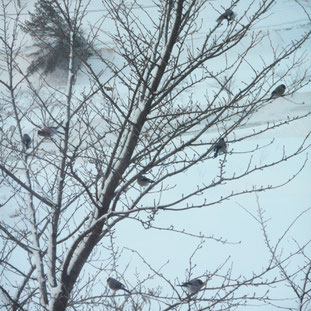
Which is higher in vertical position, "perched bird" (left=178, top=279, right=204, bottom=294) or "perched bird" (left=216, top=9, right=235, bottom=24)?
"perched bird" (left=216, top=9, right=235, bottom=24)

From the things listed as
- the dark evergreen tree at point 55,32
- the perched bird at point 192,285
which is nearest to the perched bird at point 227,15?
the dark evergreen tree at point 55,32

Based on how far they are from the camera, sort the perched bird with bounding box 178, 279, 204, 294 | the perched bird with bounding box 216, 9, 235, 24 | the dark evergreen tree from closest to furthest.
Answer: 1. the dark evergreen tree
2. the perched bird with bounding box 216, 9, 235, 24
3. the perched bird with bounding box 178, 279, 204, 294

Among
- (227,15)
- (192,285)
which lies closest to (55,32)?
(227,15)

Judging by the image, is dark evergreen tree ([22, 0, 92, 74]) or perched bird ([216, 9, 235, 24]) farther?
perched bird ([216, 9, 235, 24])

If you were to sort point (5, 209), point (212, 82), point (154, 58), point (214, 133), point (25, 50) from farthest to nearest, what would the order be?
point (25, 50)
point (212, 82)
point (214, 133)
point (5, 209)
point (154, 58)

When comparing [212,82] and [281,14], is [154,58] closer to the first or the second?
[212,82]

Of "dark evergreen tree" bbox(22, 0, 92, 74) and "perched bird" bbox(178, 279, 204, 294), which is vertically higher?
"dark evergreen tree" bbox(22, 0, 92, 74)

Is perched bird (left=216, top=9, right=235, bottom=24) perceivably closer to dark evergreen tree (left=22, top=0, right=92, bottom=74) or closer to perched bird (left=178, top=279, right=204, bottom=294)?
dark evergreen tree (left=22, top=0, right=92, bottom=74)

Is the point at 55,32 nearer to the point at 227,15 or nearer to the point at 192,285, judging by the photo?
the point at 227,15

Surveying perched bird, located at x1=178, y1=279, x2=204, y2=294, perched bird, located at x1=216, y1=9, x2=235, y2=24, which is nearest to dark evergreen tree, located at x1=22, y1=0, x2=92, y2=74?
perched bird, located at x1=216, y1=9, x2=235, y2=24

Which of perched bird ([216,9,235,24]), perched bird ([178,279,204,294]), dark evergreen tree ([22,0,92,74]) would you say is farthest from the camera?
perched bird ([178,279,204,294])

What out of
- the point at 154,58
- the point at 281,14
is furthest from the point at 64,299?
the point at 281,14

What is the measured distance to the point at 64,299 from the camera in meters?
4.30

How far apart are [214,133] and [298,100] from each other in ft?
10.6
